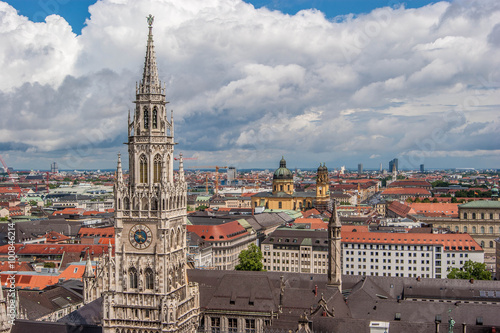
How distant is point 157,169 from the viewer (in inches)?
2018

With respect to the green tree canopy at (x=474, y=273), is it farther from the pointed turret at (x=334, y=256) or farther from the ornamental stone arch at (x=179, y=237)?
the ornamental stone arch at (x=179, y=237)

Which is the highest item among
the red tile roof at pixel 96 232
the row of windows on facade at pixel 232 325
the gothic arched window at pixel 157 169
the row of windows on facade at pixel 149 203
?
the gothic arched window at pixel 157 169

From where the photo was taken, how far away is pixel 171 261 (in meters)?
Answer: 51.2

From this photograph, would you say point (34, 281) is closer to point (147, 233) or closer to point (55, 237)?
point (55, 237)

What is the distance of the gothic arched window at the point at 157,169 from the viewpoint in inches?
2012

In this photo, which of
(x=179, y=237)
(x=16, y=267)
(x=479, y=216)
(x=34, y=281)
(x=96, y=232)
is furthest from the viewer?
(x=479, y=216)

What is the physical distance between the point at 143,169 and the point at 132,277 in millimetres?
9539

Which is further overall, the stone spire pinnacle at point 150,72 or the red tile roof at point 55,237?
the red tile roof at point 55,237

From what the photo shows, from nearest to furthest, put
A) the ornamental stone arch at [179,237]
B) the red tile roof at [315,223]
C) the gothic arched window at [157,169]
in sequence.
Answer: the gothic arched window at [157,169], the ornamental stone arch at [179,237], the red tile roof at [315,223]

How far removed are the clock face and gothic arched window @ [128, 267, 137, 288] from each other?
2130 millimetres

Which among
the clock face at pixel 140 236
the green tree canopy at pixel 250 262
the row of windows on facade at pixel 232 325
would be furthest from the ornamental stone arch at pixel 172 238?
the green tree canopy at pixel 250 262

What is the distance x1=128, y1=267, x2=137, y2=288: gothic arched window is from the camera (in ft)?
168

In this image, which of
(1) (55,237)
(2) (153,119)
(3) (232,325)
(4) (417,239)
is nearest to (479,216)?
(4) (417,239)

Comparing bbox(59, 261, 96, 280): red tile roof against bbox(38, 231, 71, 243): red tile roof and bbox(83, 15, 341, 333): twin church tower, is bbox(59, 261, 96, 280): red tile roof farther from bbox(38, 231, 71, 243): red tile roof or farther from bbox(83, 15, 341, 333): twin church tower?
bbox(83, 15, 341, 333): twin church tower
